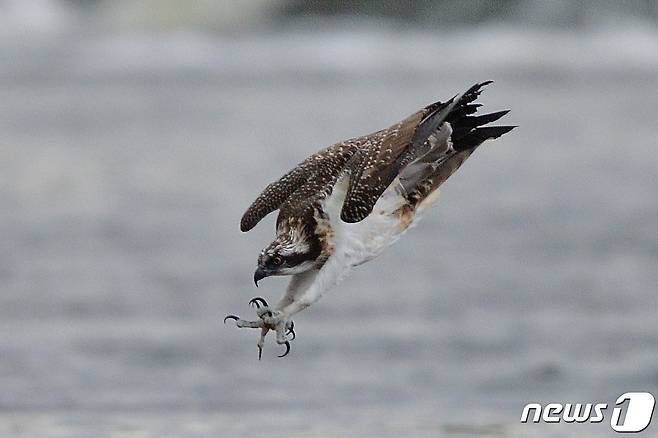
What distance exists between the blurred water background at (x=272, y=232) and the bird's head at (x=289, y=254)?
535cm

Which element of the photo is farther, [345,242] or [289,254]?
[345,242]

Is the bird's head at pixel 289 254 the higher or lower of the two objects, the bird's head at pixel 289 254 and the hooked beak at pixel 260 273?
the higher

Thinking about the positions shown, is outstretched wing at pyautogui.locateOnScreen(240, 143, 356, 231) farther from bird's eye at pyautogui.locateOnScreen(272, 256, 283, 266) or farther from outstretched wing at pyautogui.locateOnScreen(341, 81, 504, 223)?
bird's eye at pyautogui.locateOnScreen(272, 256, 283, 266)

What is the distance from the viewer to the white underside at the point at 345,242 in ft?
25.9

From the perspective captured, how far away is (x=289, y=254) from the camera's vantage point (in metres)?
7.78

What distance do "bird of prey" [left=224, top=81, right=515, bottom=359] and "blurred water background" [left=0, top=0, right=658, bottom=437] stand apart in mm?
4979

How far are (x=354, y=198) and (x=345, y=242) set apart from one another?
0.19 metres

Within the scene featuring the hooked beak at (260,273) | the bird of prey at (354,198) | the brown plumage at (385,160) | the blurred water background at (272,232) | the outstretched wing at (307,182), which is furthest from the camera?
the blurred water background at (272,232)

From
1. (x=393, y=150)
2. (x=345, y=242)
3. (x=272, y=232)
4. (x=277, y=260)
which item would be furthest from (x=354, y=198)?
(x=272, y=232)

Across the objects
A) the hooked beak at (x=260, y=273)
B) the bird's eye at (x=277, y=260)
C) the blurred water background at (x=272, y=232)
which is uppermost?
the blurred water background at (x=272, y=232)

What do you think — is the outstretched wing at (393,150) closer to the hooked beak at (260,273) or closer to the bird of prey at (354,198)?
the bird of prey at (354,198)

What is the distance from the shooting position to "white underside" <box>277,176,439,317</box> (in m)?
7.91

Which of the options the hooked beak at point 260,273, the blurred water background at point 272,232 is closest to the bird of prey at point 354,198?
the hooked beak at point 260,273

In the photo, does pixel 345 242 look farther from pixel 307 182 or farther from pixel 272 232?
pixel 272 232
